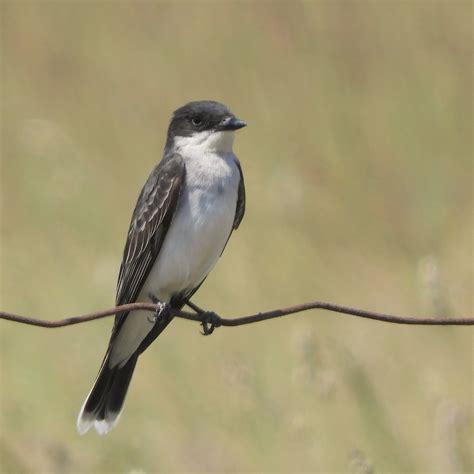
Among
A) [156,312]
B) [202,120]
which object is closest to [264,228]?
[202,120]

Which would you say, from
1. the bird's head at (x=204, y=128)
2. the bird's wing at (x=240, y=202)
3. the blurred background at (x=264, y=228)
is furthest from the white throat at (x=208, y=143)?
the blurred background at (x=264, y=228)

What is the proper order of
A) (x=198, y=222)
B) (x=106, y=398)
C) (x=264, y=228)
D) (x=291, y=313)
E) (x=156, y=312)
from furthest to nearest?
(x=264, y=228) < (x=106, y=398) < (x=156, y=312) < (x=198, y=222) < (x=291, y=313)

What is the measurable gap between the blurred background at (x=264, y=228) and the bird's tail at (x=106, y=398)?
0.31m

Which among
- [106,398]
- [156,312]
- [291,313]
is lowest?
[106,398]

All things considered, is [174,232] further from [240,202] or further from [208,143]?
[208,143]

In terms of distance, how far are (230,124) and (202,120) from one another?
0.64ft

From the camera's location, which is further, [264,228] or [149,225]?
[264,228]

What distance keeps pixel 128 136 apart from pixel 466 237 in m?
3.05

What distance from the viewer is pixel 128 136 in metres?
10.5

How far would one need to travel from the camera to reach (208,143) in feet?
17.1

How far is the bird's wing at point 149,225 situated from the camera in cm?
497

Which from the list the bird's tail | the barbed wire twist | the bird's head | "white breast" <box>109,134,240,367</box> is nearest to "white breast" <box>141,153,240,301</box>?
"white breast" <box>109,134,240,367</box>

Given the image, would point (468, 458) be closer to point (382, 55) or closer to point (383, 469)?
point (383, 469)

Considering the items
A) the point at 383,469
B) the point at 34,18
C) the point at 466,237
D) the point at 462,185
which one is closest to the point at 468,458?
the point at 383,469
